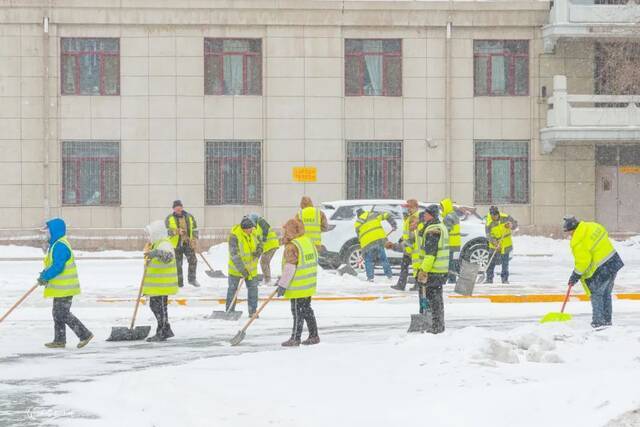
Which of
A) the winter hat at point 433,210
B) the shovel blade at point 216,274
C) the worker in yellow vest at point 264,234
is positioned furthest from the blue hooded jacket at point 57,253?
the shovel blade at point 216,274

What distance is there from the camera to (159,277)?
15.2 metres

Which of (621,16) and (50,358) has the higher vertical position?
(621,16)

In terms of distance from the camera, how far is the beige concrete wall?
115ft

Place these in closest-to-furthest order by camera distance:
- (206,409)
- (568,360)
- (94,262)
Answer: (206,409) → (568,360) → (94,262)

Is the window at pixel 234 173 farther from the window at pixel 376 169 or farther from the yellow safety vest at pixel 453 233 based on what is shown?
the yellow safety vest at pixel 453 233

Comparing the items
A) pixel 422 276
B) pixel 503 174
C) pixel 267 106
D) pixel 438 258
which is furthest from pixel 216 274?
pixel 503 174

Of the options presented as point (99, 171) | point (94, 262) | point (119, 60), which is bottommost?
point (94, 262)

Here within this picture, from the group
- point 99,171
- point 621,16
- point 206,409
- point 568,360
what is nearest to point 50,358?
point 206,409

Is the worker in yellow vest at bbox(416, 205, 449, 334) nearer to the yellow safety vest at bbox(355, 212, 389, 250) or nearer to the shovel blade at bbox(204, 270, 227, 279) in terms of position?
the yellow safety vest at bbox(355, 212, 389, 250)

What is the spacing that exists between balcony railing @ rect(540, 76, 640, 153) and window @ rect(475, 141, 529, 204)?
1.29 metres

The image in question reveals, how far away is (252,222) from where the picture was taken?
17.9m

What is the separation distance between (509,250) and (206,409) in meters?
14.4

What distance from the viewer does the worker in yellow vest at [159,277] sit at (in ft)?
49.5

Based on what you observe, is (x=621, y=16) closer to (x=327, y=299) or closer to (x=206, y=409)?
(x=327, y=299)
